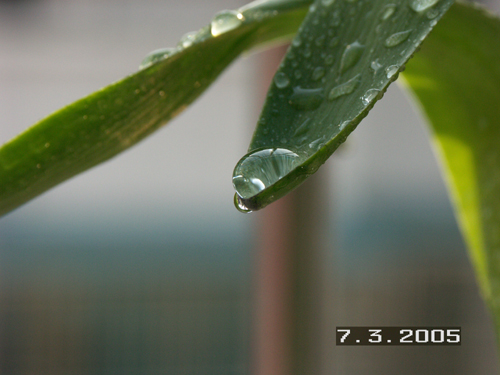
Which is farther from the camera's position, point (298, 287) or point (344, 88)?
point (298, 287)

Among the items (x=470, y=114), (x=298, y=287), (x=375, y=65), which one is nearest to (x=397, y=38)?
(x=375, y=65)

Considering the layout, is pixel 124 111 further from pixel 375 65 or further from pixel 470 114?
pixel 470 114

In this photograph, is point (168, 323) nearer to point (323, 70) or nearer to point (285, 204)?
point (285, 204)

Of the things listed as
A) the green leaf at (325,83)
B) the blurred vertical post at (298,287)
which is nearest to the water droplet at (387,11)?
the green leaf at (325,83)

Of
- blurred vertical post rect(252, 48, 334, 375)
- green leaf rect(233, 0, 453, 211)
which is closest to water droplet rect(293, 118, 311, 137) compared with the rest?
green leaf rect(233, 0, 453, 211)

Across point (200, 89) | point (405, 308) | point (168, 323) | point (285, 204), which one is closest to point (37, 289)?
point (168, 323)

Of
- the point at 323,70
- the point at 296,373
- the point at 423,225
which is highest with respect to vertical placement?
the point at 423,225

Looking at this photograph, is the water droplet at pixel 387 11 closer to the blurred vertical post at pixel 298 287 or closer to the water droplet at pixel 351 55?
the water droplet at pixel 351 55
